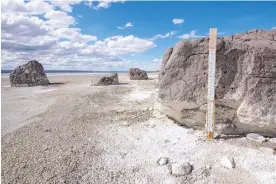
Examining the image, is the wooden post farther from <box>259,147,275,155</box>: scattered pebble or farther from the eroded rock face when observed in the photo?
the eroded rock face

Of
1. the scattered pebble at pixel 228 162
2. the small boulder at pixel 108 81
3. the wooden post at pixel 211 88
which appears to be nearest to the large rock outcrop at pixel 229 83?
the wooden post at pixel 211 88

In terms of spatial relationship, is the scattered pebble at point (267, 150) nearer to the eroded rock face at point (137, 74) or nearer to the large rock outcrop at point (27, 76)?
the large rock outcrop at point (27, 76)

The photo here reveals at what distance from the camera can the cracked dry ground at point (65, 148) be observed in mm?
4332

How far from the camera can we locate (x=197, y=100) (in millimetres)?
6074

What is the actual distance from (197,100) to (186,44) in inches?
57.1

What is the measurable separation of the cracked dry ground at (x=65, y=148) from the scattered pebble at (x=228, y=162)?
5.21 ft

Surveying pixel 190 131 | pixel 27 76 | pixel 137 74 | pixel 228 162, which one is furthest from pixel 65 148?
pixel 137 74

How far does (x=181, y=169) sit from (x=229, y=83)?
254 cm

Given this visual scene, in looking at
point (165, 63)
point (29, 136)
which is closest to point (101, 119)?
point (29, 136)

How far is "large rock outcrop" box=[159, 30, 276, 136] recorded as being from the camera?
18.1 ft

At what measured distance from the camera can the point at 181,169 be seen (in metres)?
4.39

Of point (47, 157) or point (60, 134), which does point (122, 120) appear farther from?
point (47, 157)

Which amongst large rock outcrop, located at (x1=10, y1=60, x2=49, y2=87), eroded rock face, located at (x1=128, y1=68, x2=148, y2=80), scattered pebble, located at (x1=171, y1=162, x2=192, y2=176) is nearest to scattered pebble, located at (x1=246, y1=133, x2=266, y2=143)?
scattered pebble, located at (x1=171, y1=162, x2=192, y2=176)

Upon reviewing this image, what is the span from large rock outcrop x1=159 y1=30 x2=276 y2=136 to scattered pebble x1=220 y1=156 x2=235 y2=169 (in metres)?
1.29
